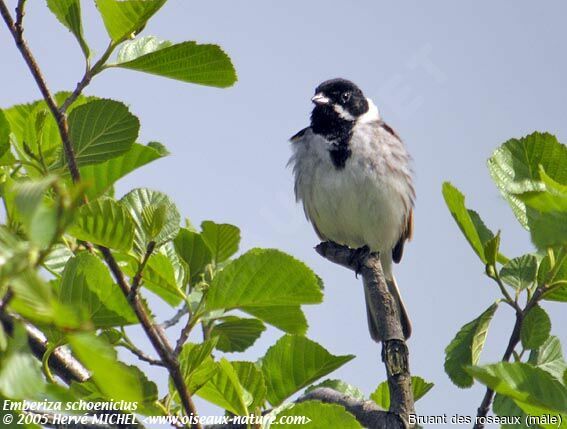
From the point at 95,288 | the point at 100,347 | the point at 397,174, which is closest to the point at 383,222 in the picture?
the point at 397,174

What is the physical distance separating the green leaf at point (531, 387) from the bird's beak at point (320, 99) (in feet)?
14.3

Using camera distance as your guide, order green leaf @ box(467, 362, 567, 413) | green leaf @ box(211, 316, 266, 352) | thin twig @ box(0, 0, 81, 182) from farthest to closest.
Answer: green leaf @ box(211, 316, 266, 352) < thin twig @ box(0, 0, 81, 182) < green leaf @ box(467, 362, 567, 413)

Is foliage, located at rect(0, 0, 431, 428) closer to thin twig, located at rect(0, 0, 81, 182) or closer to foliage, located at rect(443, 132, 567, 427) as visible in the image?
thin twig, located at rect(0, 0, 81, 182)

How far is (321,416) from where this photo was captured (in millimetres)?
1772

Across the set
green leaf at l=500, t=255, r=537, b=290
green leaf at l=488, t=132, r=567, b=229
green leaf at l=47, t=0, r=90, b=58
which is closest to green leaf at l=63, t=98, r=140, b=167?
green leaf at l=47, t=0, r=90, b=58

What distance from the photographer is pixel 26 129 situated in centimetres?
219

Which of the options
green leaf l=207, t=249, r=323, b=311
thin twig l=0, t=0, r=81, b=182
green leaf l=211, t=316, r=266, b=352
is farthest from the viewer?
green leaf l=211, t=316, r=266, b=352

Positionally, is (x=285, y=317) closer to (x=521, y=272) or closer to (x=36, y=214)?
(x=521, y=272)

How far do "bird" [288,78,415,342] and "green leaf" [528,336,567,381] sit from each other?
8.77ft

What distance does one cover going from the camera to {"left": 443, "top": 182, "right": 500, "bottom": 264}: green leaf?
197 centimetres

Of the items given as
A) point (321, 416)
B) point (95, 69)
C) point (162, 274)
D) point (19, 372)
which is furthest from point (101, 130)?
point (19, 372)

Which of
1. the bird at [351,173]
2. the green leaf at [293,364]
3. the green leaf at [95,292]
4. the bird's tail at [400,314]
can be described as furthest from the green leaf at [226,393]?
the bird's tail at [400,314]

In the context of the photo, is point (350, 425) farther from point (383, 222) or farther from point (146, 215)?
point (383, 222)

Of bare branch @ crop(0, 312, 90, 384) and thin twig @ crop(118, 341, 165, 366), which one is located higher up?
thin twig @ crop(118, 341, 165, 366)
